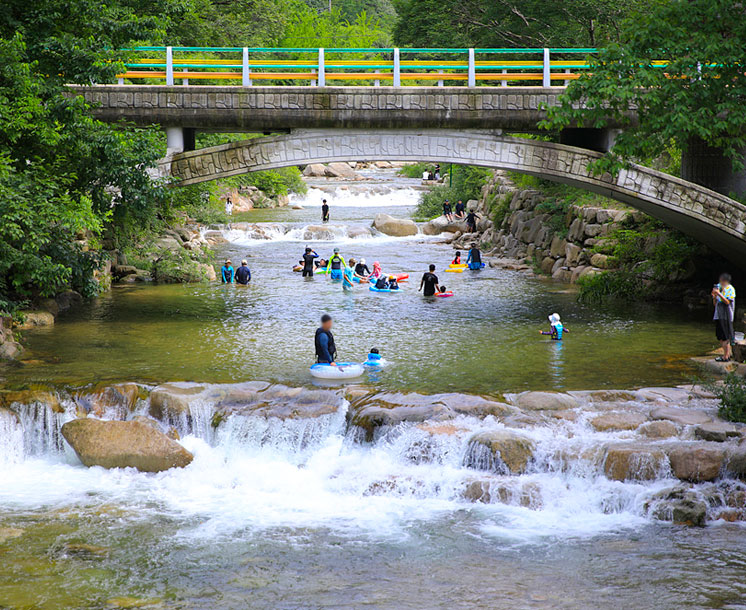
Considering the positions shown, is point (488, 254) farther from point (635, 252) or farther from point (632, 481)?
point (632, 481)

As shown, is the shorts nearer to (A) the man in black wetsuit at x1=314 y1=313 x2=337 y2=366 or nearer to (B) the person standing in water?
(A) the man in black wetsuit at x1=314 y1=313 x2=337 y2=366

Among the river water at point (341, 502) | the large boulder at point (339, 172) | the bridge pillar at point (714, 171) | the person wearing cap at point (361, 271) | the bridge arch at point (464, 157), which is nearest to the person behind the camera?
the river water at point (341, 502)

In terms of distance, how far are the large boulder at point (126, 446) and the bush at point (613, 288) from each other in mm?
15110

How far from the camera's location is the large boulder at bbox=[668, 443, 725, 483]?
40.8ft

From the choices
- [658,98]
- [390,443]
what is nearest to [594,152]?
[658,98]

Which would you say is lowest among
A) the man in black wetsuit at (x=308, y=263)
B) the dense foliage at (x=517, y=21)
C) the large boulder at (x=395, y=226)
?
the man in black wetsuit at (x=308, y=263)

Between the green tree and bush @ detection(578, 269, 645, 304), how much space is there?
30.5 feet

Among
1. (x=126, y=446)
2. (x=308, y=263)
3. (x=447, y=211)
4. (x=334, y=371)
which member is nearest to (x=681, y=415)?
(x=334, y=371)

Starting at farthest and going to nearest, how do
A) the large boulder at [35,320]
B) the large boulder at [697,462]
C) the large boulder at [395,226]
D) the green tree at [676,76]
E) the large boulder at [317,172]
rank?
the large boulder at [317,172] < the large boulder at [395,226] < the large boulder at [35,320] < the green tree at [676,76] < the large boulder at [697,462]

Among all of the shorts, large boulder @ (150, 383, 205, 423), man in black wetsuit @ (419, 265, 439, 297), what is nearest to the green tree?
the shorts

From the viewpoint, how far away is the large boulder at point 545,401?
14594 mm

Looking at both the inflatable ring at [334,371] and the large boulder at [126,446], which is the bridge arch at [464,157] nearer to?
the inflatable ring at [334,371]

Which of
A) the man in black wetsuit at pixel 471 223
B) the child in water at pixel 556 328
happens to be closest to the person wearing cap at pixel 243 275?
the child in water at pixel 556 328

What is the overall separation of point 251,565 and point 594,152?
558 inches
